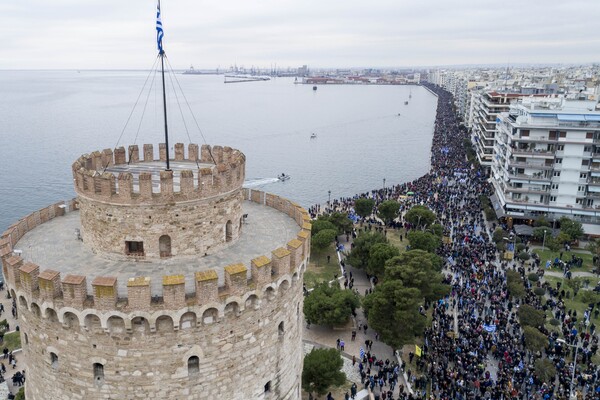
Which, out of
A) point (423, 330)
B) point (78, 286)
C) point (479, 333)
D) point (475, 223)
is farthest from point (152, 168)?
point (475, 223)

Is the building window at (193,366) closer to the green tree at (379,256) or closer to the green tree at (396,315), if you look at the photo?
the green tree at (396,315)

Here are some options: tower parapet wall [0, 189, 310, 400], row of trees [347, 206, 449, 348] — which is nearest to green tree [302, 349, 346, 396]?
row of trees [347, 206, 449, 348]

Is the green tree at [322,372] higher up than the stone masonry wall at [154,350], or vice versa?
the stone masonry wall at [154,350]

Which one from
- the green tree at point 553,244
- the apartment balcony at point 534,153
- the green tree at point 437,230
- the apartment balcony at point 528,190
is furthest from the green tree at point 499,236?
the apartment balcony at point 534,153

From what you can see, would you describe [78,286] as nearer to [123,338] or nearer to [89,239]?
[123,338]

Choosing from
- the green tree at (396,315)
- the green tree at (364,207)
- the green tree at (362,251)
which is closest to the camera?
the green tree at (396,315)

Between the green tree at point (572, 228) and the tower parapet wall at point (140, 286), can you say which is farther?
the green tree at point (572, 228)
